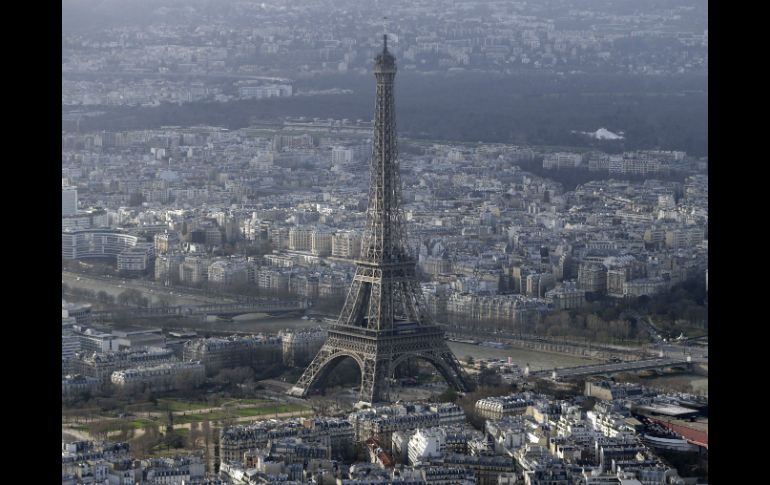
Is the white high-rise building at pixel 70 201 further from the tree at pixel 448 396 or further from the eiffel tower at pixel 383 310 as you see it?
the tree at pixel 448 396

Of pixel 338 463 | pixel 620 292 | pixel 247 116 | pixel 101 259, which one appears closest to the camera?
pixel 338 463

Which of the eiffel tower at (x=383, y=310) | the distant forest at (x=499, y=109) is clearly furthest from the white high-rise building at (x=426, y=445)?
the distant forest at (x=499, y=109)

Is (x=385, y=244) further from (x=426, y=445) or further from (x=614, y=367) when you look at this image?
(x=426, y=445)

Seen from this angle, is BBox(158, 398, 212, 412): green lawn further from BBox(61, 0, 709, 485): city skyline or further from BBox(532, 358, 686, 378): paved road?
BBox(532, 358, 686, 378): paved road
